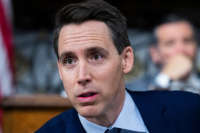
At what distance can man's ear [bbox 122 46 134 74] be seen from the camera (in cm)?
223

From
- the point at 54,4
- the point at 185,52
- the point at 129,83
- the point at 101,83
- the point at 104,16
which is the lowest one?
the point at 129,83

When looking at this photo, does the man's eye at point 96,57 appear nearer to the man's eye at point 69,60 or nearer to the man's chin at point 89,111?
the man's eye at point 69,60

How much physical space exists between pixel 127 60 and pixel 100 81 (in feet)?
1.15

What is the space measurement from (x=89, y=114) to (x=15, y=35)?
3.30 metres

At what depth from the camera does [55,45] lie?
2.23 metres

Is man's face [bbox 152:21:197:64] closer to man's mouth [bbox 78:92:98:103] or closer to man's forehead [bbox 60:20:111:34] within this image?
man's forehead [bbox 60:20:111:34]

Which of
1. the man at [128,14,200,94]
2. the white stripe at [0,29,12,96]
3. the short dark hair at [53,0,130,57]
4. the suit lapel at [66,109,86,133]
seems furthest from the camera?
the man at [128,14,200,94]

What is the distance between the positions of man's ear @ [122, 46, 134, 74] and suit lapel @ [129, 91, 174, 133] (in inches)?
11.0

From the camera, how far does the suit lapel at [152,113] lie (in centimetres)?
221

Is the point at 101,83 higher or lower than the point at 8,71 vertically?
higher

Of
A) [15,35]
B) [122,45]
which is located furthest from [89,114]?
[15,35]

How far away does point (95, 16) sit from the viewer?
2049mm

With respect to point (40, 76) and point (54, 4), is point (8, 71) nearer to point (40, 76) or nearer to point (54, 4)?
point (40, 76)

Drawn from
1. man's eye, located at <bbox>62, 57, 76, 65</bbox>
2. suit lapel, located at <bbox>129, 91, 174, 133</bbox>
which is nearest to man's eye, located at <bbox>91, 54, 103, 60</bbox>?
man's eye, located at <bbox>62, 57, 76, 65</bbox>
